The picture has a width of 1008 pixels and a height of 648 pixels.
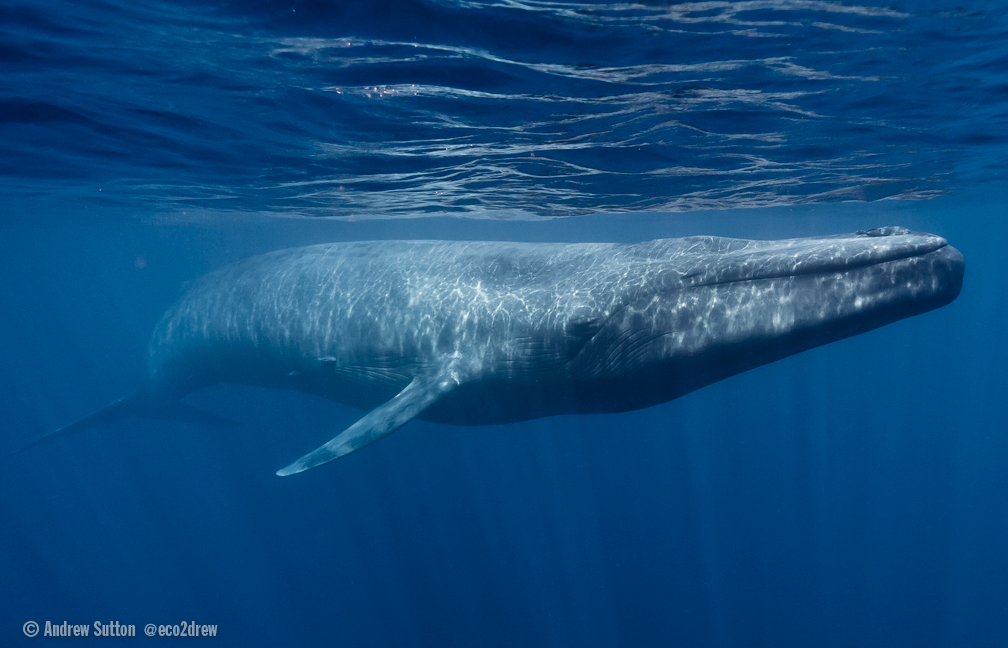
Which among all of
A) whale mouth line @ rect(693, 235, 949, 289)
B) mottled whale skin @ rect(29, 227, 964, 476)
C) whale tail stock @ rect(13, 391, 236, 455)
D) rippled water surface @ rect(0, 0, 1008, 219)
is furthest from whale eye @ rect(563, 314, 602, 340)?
whale tail stock @ rect(13, 391, 236, 455)

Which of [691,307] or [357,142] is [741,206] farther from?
[691,307]

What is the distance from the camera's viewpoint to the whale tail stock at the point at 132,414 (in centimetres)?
1280

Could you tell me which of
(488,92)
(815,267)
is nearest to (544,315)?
(815,267)

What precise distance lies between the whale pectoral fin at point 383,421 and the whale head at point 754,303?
181 centimetres

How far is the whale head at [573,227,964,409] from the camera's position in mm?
4840

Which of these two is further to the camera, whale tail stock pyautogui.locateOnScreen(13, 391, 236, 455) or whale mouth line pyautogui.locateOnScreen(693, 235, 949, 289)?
whale tail stock pyautogui.locateOnScreen(13, 391, 236, 455)

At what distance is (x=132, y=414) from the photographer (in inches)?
542

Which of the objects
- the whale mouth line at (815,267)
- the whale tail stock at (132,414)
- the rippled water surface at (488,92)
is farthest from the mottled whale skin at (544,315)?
the whale tail stock at (132,414)

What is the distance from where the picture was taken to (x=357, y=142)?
1282 centimetres

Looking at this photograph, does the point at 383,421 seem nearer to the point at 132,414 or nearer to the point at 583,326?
the point at 583,326

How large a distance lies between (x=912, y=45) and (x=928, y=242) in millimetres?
5982

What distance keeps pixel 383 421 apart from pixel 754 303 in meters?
4.26

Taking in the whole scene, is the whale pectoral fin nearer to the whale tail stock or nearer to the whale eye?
the whale eye

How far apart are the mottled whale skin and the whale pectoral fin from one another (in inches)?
1.0
